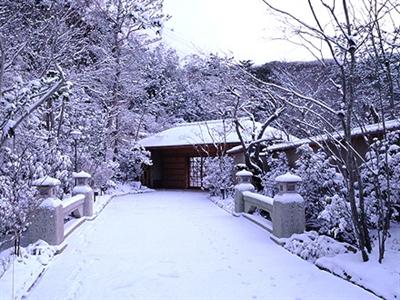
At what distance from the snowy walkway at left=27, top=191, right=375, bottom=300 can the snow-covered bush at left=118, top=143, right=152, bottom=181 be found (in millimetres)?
12163

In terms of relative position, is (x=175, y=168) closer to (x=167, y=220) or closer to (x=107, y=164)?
(x=107, y=164)

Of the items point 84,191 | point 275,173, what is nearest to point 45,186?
point 84,191

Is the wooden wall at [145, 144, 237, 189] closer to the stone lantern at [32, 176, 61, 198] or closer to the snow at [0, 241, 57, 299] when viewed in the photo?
the stone lantern at [32, 176, 61, 198]

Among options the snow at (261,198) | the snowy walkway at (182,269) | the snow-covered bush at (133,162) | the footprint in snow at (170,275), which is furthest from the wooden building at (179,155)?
the footprint in snow at (170,275)

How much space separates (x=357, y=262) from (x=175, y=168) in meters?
19.4

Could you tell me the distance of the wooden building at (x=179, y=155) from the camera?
21484mm

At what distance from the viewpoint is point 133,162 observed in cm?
2094

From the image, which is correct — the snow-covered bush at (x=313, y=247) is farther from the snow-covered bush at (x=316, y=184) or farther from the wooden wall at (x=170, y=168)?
the wooden wall at (x=170, y=168)

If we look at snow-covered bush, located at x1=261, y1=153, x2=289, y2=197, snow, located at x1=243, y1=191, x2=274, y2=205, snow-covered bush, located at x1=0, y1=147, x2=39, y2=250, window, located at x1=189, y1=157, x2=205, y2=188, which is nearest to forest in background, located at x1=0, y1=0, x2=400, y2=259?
snow-covered bush, located at x1=0, y1=147, x2=39, y2=250

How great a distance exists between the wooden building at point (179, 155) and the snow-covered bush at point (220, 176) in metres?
4.05

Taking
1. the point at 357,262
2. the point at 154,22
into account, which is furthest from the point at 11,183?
the point at 154,22

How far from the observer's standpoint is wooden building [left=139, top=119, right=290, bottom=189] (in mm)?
21484

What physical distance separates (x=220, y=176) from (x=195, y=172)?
8007 mm

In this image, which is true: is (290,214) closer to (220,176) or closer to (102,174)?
(220,176)
